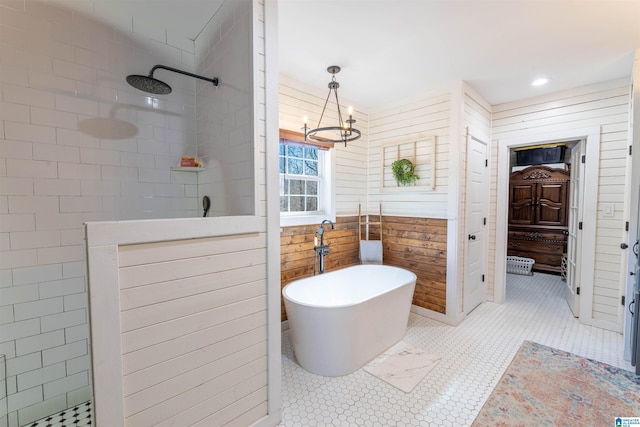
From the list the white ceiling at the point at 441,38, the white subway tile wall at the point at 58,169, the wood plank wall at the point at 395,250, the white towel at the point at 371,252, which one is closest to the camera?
the white subway tile wall at the point at 58,169

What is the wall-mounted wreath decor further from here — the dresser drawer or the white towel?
the dresser drawer

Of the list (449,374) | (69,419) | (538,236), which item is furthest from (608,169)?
(69,419)

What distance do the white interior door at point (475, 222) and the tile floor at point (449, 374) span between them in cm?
27

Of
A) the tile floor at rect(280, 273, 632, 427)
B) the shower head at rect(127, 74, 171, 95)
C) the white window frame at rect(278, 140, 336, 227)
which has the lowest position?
the tile floor at rect(280, 273, 632, 427)

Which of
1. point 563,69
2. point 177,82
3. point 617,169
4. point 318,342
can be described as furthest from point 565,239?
point 177,82

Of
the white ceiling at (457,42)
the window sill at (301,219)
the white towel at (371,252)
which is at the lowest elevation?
the white towel at (371,252)

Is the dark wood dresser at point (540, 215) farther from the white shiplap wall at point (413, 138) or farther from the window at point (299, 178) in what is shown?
the window at point (299, 178)

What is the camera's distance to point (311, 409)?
71.9 inches

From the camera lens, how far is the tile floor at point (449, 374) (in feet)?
5.82

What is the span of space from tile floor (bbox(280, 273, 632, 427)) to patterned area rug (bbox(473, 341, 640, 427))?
0.10m

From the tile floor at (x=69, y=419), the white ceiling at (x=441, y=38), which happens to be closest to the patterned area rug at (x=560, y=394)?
the tile floor at (x=69, y=419)

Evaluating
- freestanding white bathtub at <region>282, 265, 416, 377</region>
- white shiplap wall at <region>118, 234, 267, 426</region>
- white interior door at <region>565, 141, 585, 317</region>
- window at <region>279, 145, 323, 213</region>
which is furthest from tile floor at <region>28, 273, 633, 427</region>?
window at <region>279, 145, 323, 213</region>

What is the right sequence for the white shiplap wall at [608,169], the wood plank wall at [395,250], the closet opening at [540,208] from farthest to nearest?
the closet opening at [540,208] → the wood plank wall at [395,250] → the white shiplap wall at [608,169]

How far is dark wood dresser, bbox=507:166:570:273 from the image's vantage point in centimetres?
490
